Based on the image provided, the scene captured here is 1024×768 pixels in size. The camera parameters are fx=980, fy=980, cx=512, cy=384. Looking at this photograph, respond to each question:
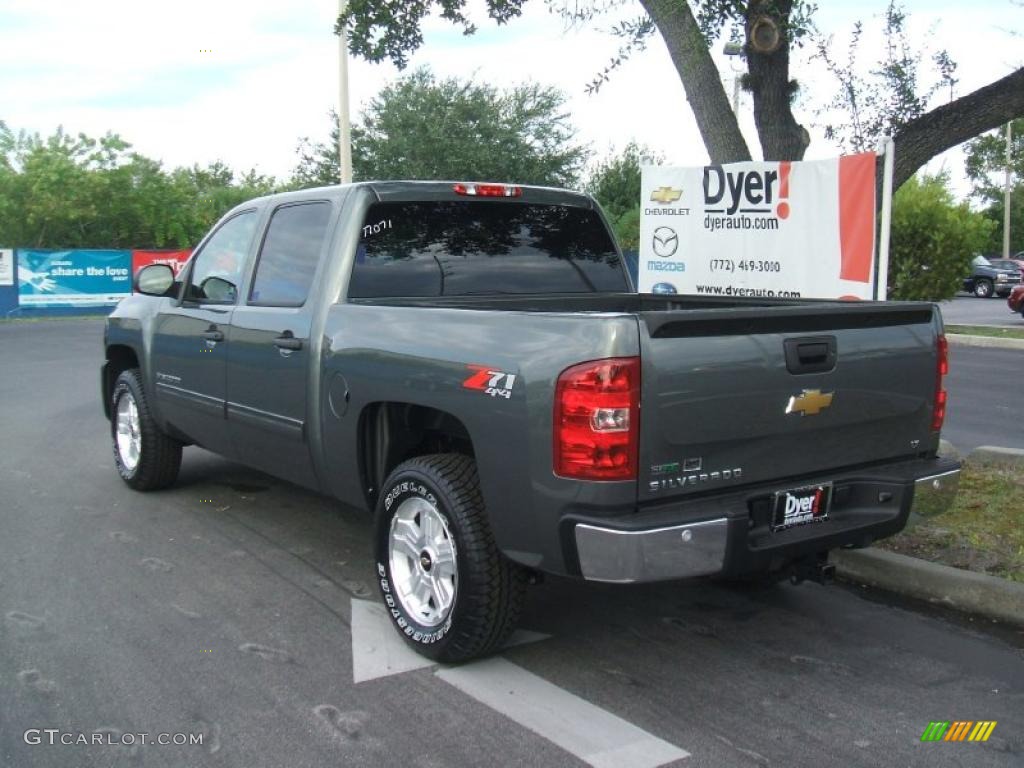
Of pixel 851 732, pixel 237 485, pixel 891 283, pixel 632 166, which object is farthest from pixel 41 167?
pixel 851 732

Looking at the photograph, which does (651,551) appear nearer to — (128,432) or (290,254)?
(290,254)

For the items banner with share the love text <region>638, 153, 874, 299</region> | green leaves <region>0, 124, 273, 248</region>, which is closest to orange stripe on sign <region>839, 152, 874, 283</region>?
banner with share the love text <region>638, 153, 874, 299</region>

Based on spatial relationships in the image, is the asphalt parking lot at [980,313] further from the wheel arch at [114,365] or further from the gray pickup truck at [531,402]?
the gray pickup truck at [531,402]

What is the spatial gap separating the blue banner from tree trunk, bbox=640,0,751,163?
22004 millimetres

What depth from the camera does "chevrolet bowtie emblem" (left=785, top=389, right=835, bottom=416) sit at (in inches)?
140

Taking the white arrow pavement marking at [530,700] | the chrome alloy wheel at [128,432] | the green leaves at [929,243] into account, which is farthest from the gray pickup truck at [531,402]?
the green leaves at [929,243]

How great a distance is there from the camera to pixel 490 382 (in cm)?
353

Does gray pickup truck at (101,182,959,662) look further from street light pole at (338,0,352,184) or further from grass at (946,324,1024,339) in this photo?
grass at (946,324,1024,339)

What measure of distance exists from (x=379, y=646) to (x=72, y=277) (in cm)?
2437

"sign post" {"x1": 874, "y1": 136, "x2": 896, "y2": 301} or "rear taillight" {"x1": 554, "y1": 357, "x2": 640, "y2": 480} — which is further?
"sign post" {"x1": 874, "y1": 136, "x2": 896, "y2": 301}

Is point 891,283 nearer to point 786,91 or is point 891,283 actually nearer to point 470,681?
point 786,91

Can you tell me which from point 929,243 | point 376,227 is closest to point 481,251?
point 376,227
